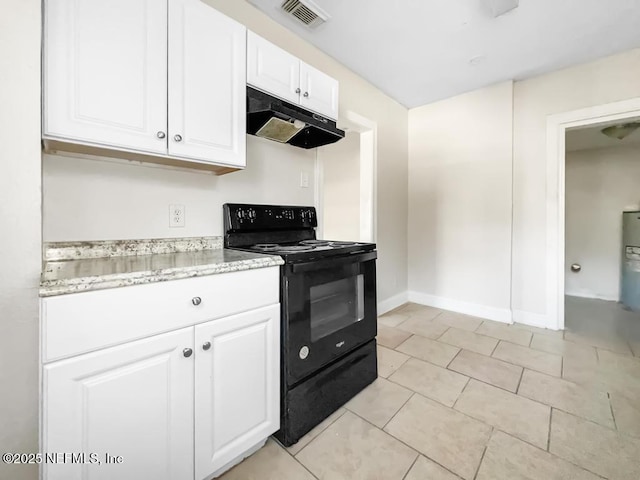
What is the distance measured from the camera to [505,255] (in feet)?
9.37

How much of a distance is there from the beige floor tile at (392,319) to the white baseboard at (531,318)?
108cm

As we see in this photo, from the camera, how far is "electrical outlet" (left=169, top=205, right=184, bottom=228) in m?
1.49

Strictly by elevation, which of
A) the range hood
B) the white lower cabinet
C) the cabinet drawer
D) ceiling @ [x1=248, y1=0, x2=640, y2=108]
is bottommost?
the white lower cabinet

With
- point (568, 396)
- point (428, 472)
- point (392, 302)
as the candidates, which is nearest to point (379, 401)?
point (428, 472)

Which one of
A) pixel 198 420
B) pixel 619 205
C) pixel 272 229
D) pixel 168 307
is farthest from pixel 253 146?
pixel 619 205

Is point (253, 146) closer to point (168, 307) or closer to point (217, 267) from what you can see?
point (217, 267)

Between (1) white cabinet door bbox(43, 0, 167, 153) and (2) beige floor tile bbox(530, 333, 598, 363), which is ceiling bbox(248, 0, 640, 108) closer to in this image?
(1) white cabinet door bbox(43, 0, 167, 153)

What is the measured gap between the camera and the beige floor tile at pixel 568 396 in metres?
1.50

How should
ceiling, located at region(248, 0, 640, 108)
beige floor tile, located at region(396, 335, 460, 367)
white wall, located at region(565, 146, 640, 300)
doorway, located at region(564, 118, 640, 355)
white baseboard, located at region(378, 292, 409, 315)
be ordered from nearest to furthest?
1. ceiling, located at region(248, 0, 640, 108)
2. beige floor tile, located at region(396, 335, 460, 367)
3. white baseboard, located at region(378, 292, 409, 315)
4. doorway, located at region(564, 118, 640, 355)
5. white wall, located at region(565, 146, 640, 300)

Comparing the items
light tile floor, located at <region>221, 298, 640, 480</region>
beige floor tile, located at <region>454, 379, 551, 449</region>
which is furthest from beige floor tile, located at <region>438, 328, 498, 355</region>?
beige floor tile, located at <region>454, 379, 551, 449</region>

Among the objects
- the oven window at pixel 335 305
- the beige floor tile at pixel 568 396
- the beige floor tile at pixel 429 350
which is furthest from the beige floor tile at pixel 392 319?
the oven window at pixel 335 305

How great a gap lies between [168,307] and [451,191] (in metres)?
3.09

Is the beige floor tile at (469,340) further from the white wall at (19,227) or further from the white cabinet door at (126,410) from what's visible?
the white wall at (19,227)

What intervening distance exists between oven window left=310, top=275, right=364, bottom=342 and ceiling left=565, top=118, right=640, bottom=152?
336 cm
